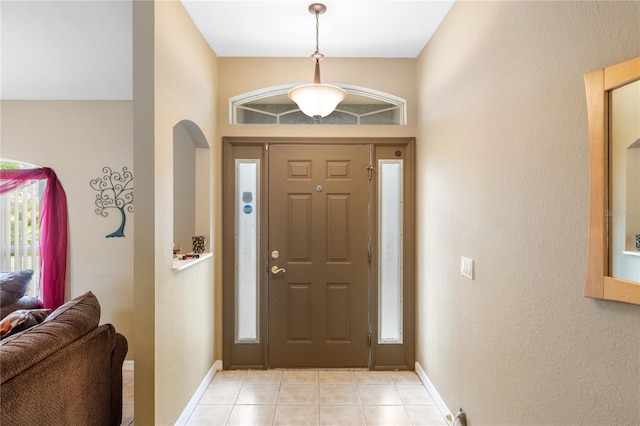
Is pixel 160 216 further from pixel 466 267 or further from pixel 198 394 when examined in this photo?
pixel 466 267

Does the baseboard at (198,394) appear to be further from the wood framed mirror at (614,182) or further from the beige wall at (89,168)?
the wood framed mirror at (614,182)

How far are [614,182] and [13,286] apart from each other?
13.5 feet

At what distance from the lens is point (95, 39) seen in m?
2.43

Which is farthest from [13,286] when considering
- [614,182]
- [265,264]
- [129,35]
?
[614,182]

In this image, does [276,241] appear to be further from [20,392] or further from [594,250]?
[594,250]

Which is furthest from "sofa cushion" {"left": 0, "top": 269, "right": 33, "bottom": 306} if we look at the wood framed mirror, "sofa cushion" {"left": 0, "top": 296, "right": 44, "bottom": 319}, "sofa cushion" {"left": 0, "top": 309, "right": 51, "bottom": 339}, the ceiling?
the wood framed mirror

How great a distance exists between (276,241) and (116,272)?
154cm

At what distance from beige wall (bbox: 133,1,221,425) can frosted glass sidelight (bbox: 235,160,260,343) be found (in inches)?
27.1

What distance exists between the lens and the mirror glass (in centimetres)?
93

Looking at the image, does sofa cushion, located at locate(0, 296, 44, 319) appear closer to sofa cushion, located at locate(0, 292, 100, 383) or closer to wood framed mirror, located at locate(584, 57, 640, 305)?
sofa cushion, located at locate(0, 292, 100, 383)

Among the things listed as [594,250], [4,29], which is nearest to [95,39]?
[4,29]

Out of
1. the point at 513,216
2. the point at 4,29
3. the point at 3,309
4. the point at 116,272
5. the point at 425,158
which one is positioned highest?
the point at 4,29

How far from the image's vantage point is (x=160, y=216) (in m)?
1.88

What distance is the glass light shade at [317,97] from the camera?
7.35 feet
